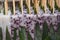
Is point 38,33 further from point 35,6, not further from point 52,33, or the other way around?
point 35,6

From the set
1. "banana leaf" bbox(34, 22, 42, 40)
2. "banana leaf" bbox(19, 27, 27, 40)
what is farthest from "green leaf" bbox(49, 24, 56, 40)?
"banana leaf" bbox(19, 27, 27, 40)

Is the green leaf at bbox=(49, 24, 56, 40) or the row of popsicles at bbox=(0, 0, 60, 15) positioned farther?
the row of popsicles at bbox=(0, 0, 60, 15)

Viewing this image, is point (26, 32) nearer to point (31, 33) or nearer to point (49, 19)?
point (31, 33)

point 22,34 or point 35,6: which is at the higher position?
point 35,6

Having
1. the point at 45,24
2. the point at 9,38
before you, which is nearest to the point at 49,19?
the point at 45,24

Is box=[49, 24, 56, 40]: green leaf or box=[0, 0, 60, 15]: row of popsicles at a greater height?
box=[0, 0, 60, 15]: row of popsicles

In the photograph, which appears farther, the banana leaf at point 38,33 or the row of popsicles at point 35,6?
the row of popsicles at point 35,6

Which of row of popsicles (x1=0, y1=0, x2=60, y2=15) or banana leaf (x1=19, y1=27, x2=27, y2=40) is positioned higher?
row of popsicles (x1=0, y1=0, x2=60, y2=15)

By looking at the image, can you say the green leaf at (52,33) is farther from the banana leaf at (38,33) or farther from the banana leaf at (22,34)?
the banana leaf at (22,34)

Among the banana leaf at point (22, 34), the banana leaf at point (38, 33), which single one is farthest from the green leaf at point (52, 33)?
Answer: the banana leaf at point (22, 34)

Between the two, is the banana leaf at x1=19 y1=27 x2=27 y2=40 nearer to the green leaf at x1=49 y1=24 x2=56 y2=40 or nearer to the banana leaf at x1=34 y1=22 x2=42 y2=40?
the banana leaf at x1=34 y1=22 x2=42 y2=40

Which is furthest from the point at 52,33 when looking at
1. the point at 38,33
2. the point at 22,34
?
the point at 22,34
